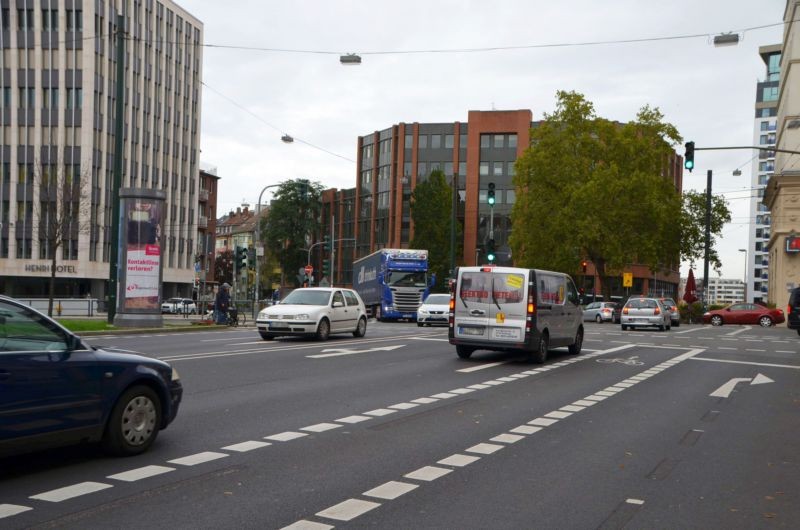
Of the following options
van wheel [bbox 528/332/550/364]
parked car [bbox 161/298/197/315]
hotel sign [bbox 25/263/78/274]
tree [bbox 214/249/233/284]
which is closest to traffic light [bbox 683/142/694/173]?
van wheel [bbox 528/332/550/364]

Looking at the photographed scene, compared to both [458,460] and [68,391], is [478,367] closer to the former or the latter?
[458,460]

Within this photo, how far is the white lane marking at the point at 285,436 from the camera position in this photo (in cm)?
812

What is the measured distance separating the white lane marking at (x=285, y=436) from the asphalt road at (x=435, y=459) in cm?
4

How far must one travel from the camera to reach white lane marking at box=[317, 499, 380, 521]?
5473 millimetres

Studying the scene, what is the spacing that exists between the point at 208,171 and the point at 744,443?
10245cm

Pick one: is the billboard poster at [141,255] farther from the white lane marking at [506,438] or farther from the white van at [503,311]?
the white lane marking at [506,438]

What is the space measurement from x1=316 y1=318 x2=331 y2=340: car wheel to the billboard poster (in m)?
6.89

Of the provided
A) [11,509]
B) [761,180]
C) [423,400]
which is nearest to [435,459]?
[11,509]

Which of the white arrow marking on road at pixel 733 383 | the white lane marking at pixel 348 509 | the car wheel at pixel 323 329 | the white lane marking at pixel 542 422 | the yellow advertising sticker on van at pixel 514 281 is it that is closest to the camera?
the white lane marking at pixel 348 509

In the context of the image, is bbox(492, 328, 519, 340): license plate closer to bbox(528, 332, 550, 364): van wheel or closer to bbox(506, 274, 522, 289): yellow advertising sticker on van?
bbox(528, 332, 550, 364): van wheel

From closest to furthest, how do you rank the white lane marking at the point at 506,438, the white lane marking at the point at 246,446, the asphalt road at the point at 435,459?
the asphalt road at the point at 435,459, the white lane marking at the point at 246,446, the white lane marking at the point at 506,438

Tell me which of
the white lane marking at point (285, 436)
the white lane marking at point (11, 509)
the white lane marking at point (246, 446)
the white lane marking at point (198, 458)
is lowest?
the white lane marking at point (285, 436)

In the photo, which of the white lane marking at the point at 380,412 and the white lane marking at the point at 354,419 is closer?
the white lane marking at the point at 354,419

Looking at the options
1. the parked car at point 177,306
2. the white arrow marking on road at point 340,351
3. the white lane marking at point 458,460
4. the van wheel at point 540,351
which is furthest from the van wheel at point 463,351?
the parked car at point 177,306
